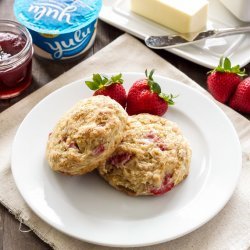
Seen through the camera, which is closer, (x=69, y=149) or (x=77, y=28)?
(x=69, y=149)

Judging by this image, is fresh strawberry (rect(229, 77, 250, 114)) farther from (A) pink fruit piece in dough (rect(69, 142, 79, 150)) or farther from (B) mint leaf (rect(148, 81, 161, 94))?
(A) pink fruit piece in dough (rect(69, 142, 79, 150))

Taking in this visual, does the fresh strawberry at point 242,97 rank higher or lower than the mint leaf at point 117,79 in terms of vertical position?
lower

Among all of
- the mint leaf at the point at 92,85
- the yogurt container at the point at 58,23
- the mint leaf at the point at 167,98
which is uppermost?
the mint leaf at the point at 167,98

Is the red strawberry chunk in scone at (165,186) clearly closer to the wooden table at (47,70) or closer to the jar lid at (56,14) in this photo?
the wooden table at (47,70)

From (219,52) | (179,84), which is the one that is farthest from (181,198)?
(219,52)

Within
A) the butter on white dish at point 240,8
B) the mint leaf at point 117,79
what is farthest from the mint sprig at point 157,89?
the butter on white dish at point 240,8

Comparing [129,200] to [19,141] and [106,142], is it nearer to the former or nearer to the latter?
[106,142]
